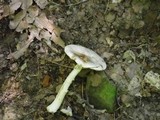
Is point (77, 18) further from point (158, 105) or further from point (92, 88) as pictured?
point (158, 105)

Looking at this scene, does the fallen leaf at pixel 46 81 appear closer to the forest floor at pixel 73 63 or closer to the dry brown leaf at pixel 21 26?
the forest floor at pixel 73 63

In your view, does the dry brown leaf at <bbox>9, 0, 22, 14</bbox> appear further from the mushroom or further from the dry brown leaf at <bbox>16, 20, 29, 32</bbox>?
the mushroom

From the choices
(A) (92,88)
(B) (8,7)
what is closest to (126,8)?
(A) (92,88)

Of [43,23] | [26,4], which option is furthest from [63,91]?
[26,4]

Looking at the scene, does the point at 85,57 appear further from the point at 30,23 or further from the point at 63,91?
the point at 30,23

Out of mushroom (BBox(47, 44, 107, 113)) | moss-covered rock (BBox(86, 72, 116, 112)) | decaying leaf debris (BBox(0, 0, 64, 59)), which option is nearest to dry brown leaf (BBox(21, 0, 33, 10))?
decaying leaf debris (BBox(0, 0, 64, 59))
